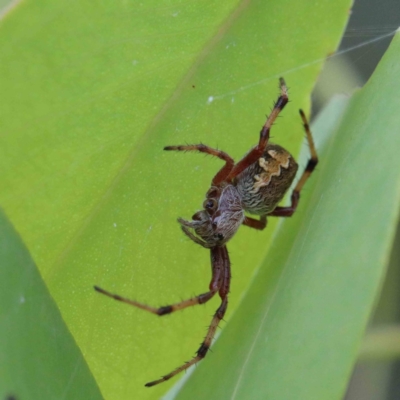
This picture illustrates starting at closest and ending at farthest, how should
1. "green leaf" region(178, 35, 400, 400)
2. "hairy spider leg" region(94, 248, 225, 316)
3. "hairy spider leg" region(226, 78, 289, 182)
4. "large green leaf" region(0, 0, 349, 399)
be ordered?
"green leaf" region(178, 35, 400, 400) → "large green leaf" region(0, 0, 349, 399) → "hairy spider leg" region(94, 248, 225, 316) → "hairy spider leg" region(226, 78, 289, 182)

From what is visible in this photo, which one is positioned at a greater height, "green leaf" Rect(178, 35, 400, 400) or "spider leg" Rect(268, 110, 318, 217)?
"green leaf" Rect(178, 35, 400, 400)

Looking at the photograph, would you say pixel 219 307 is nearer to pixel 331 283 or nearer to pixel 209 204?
pixel 209 204

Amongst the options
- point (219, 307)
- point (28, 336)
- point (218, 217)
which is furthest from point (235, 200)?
point (28, 336)

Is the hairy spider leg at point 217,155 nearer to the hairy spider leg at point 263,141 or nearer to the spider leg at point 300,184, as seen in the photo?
the hairy spider leg at point 263,141

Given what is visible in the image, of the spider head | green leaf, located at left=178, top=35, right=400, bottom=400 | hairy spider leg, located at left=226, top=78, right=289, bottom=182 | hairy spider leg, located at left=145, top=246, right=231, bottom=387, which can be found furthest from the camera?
the spider head

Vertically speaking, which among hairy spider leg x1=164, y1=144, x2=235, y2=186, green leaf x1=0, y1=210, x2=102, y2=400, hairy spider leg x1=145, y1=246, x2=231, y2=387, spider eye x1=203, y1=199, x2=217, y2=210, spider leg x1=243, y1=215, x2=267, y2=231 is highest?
green leaf x1=0, y1=210, x2=102, y2=400

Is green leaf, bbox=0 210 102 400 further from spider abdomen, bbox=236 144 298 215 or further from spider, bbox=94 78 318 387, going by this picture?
spider abdomen, bbox=236 144 298 215

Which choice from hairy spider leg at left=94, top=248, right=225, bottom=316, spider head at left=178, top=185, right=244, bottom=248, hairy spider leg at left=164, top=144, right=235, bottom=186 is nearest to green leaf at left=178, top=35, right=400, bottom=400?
hairy spider leg at left=94, top=248, right=225, bottom=316

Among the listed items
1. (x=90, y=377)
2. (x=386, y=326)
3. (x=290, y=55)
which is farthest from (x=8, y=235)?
(x=386, y=326)
